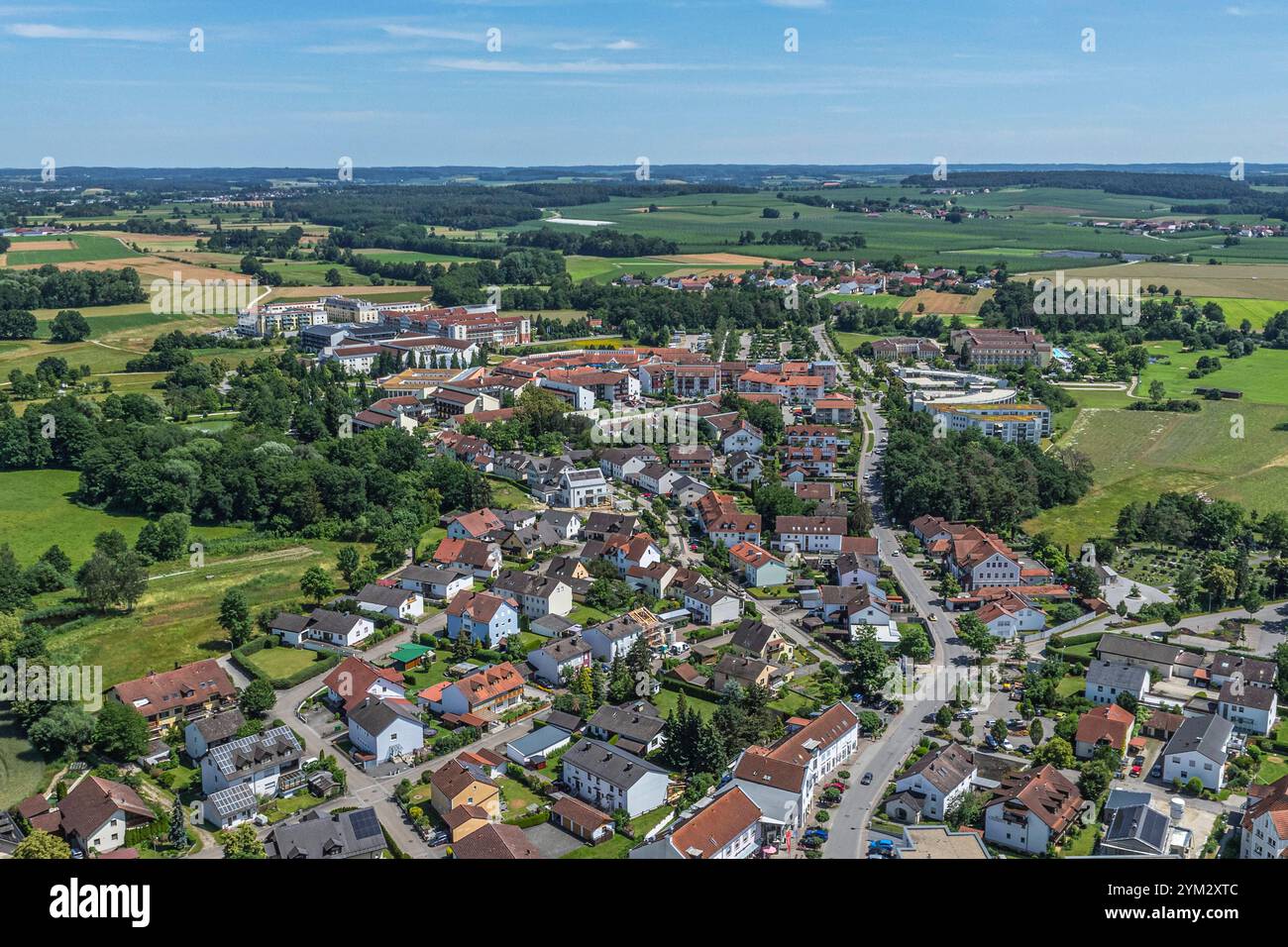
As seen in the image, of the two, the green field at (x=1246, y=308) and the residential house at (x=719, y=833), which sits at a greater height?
the green field at (x=1246, y=308)

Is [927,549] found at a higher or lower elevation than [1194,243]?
lower

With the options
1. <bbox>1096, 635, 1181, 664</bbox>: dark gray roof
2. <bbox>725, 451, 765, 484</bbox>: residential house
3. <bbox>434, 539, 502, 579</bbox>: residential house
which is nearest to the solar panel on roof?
<bbox>434, 539, 502, 579</bbox>: residential house

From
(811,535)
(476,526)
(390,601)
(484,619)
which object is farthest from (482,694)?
(811,535)

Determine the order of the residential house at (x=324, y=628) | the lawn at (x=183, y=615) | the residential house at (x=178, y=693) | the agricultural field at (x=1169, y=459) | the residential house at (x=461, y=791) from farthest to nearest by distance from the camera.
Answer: the agricultural field at (x=1169, y=459), the residential house at (x=324, y=628), the lawn at (x=183, y=615), the residential house at (x=178, y=693), the residential house at (x=461, y=791)

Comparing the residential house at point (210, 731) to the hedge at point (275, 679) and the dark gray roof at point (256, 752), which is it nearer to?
the dark gray roof at point (256, 752)

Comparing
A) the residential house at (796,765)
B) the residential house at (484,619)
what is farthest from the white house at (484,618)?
the residential house at (796,765)
